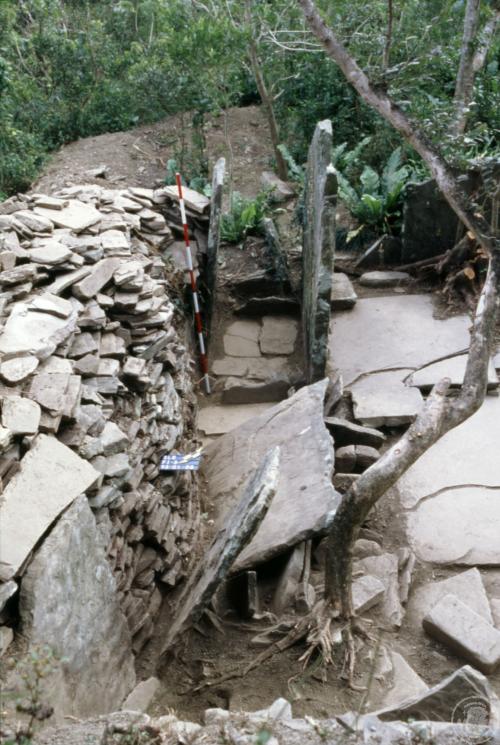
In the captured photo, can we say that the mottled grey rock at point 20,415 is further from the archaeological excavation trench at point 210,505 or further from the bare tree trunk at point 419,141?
the bare tree trunk at point 419,141

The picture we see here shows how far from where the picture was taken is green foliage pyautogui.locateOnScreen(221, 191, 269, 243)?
8867 mm

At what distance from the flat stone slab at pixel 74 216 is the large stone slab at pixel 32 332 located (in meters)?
1.63

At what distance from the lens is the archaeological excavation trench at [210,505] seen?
3402 mm

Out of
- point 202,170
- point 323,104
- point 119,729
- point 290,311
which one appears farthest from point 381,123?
point 119,729

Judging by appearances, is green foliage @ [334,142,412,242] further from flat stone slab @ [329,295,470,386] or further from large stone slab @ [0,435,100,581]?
large stone slab @ [0,435,100,581]

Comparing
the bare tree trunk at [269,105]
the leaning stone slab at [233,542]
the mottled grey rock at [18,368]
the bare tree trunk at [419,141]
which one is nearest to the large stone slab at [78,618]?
the leaning stone slab at [233,542]

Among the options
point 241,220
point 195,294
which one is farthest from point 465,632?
point 241,220

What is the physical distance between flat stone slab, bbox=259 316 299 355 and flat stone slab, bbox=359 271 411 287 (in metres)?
1.00

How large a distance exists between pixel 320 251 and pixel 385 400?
4.77 ft

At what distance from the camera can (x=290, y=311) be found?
8508 millimetres

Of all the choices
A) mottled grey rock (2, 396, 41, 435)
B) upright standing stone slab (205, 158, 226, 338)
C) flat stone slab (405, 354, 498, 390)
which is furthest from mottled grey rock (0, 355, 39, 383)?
flat stone slab (405, 354, 498, 390)

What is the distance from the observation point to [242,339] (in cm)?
820

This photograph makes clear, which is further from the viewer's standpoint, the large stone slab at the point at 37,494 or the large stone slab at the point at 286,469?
the large stone slab at the point at 286,469

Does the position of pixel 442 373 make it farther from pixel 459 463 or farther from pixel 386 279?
pixel 386 279
